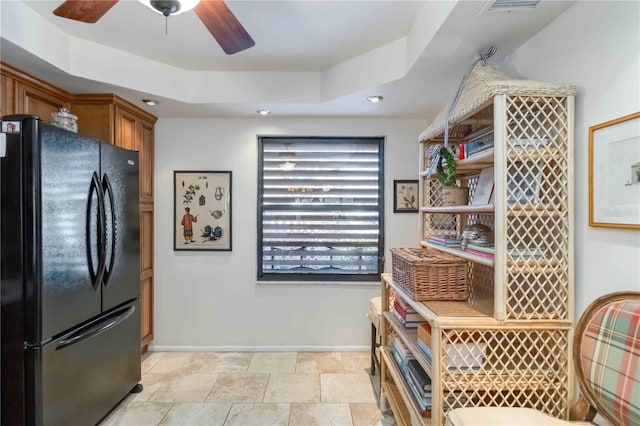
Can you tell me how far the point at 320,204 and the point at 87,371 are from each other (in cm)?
224

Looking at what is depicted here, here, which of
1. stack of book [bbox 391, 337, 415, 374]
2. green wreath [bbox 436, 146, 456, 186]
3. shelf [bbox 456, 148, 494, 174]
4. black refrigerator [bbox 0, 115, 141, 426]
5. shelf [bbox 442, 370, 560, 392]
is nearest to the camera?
shelf [bbox 442, 370, 560, 392]

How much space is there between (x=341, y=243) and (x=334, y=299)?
0.57m

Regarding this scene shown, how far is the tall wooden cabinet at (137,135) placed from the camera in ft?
8.90

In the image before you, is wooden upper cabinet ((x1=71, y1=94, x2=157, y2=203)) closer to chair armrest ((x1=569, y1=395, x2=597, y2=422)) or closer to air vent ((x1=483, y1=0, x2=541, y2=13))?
air vent ((x1=483, y1=0, x2=541, y2=13))

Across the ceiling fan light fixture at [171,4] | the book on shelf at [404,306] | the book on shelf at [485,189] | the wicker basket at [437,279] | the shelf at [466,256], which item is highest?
Answer: the ceiling fan light fixture at [171,4]

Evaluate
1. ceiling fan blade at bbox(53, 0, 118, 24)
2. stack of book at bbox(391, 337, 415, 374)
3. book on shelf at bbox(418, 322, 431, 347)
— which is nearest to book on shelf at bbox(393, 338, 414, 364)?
stack of book at bbox(391, 337, 415, 374)

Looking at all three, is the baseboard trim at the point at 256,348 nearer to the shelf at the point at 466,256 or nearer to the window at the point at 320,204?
the window at the point at 320,204

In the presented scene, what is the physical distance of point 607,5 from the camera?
1.31m

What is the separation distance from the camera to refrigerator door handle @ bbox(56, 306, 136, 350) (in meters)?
1.91

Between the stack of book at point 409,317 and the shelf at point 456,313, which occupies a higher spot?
the shelf at point 456,313

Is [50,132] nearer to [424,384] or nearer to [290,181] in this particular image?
[290,181]

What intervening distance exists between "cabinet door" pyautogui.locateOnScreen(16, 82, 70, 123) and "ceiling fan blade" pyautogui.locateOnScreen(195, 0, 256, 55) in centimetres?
150

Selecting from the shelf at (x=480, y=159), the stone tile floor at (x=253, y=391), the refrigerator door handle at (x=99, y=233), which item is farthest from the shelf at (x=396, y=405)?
the refrigerator door handle at (x=99, y=233)

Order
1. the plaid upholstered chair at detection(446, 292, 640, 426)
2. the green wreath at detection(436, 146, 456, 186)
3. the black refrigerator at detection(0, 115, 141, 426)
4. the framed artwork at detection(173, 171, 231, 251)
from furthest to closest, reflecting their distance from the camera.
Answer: the framed artwork at detection(173, 171, 231, 251), the green wreath at detection(436, 146, 456, 186), the black refrigerator at detection(0, 115, 141, 426), the plaid upholstered chair at detection(446, 292, 640, 426)
